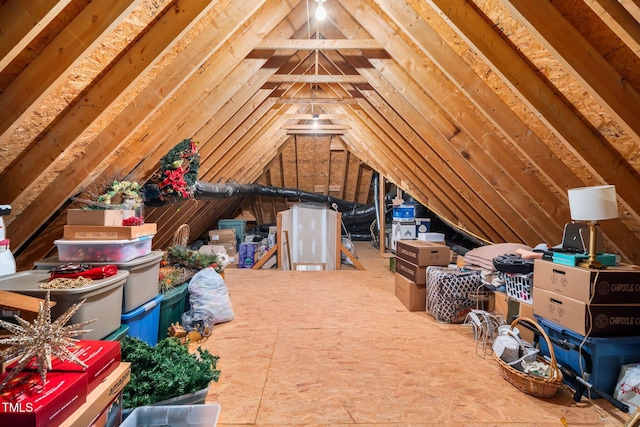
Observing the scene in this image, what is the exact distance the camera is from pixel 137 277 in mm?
2402

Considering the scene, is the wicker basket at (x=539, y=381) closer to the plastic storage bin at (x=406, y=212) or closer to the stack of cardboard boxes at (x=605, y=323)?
the stack of cardboard boxes at (x=605, y=323)

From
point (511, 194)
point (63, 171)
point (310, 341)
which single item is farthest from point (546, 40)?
point (63, 171)

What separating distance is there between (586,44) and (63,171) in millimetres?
3297

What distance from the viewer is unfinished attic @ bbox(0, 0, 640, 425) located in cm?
168

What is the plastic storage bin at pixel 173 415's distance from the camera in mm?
1588

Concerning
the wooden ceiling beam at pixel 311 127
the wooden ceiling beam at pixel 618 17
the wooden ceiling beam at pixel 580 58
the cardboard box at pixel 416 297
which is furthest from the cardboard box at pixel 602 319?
the wooden ceiling beam at pixel 311 127

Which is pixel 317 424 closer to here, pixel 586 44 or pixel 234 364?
pixel 234 364

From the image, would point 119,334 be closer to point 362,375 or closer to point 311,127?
point 362,375

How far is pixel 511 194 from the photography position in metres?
3.29

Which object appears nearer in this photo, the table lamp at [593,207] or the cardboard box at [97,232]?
the table lamp at [593,207]

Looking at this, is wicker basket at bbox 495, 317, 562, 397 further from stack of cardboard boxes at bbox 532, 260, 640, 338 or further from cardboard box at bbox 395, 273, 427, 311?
cardboard box at bbox 395, 273, 427, 311

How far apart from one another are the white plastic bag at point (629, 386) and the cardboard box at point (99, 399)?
8.54 feet

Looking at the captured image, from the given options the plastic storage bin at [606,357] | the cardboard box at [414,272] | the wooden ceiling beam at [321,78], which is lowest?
the plastic storage bin at [606,357]

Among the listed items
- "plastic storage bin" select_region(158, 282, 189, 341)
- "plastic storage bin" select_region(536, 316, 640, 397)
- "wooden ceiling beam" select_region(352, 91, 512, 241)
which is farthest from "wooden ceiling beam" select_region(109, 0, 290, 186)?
"plastic storage bin" select_region(536, 316, 640, 397)
